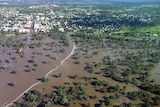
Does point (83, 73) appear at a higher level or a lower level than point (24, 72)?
lower

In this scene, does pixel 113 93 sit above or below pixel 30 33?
below

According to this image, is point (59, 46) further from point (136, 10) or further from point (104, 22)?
point (136, 10)

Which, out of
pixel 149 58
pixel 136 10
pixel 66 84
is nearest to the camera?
pixel 66 84

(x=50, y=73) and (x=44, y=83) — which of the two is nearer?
(x=44, y=83)

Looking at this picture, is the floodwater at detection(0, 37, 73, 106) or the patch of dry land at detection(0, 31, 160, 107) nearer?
the patch of dry land at detection(0, 31, 160, 107)

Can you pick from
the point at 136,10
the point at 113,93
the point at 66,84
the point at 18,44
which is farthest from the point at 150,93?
the point at 136,10
